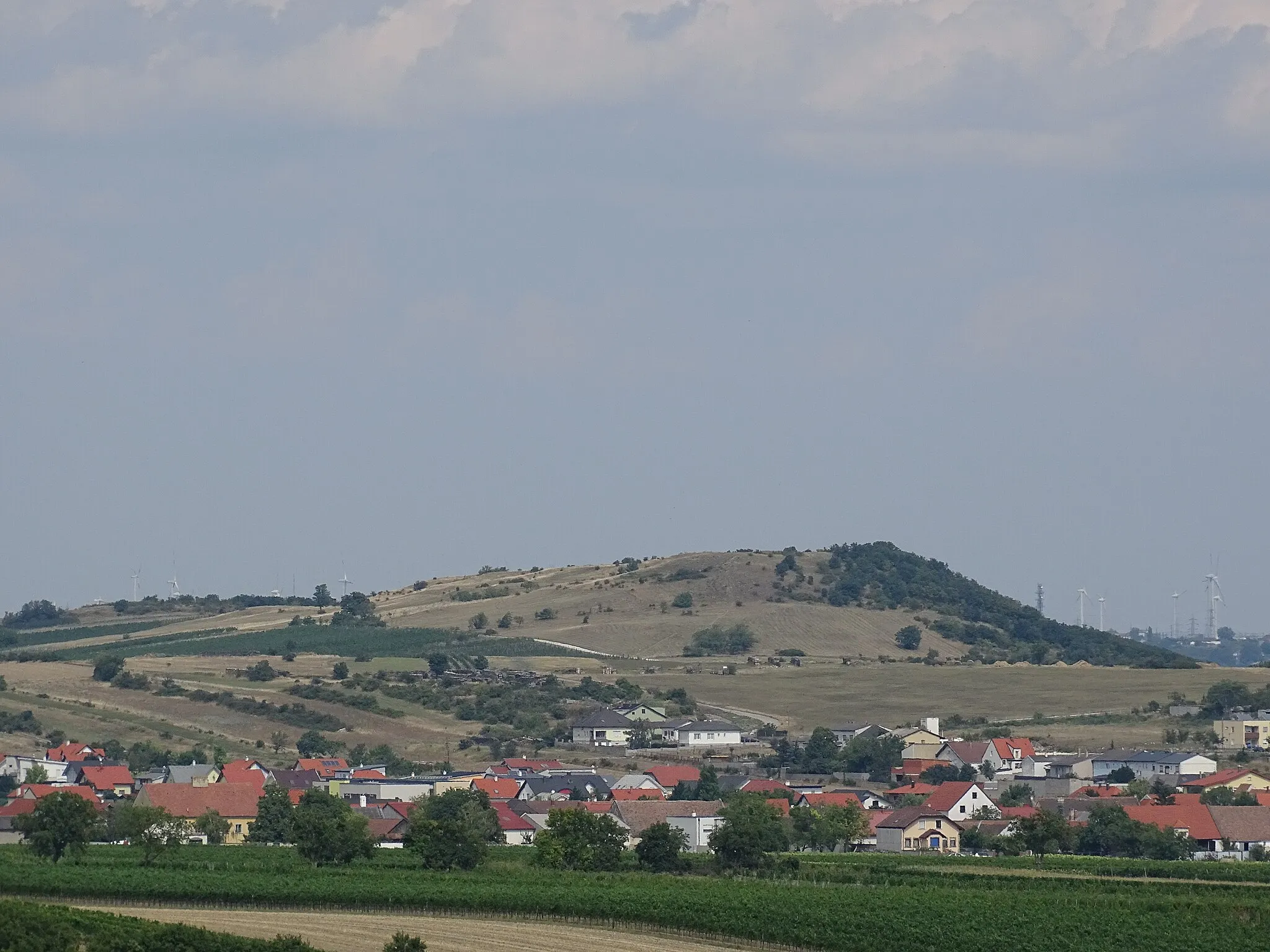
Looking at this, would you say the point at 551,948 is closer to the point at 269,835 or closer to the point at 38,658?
the point at 269,835

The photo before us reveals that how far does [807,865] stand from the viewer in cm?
8162

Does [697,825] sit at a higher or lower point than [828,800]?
lower

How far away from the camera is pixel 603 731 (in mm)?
148375

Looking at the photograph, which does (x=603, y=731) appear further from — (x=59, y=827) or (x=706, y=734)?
(x=59, y=827)

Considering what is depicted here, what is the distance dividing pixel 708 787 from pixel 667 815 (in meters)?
16.2

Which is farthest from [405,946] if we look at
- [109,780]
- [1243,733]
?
[1243,733]

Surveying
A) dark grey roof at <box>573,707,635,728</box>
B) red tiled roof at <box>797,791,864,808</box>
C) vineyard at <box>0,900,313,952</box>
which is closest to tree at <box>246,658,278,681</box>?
dark grey roof at <box>573,707,635,728</box>

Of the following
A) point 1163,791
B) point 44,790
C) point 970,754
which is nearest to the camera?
point 1163,791

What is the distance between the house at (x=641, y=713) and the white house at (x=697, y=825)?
5372 cm

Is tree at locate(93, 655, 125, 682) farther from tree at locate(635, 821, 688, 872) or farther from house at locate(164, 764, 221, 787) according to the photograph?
tree at locate(635, 821, 688, 872)

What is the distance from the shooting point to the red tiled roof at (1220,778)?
11350cm

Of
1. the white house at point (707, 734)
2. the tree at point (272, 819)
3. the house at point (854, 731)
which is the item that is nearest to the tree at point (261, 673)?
the white house at point (707, 734)

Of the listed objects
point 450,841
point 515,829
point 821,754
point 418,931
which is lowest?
point 418,931

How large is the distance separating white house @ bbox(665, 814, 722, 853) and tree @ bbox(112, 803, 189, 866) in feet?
77.4
